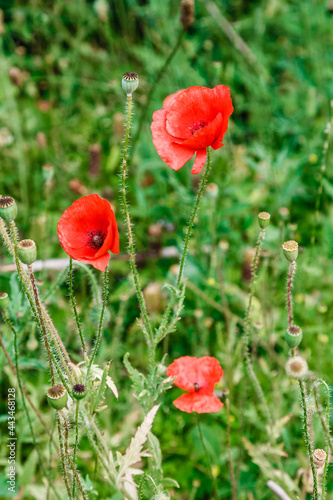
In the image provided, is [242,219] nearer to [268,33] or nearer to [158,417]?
[158,417]

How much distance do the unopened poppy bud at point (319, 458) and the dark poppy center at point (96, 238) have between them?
2.55ft

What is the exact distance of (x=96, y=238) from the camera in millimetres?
1463

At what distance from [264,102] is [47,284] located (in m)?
1.87

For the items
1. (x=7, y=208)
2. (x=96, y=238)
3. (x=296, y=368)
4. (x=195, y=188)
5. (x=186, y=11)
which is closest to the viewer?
(x=296, y=368)

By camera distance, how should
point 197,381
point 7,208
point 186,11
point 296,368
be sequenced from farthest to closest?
point 186,11 < point 197,381 < point 7,208 < point 296,368

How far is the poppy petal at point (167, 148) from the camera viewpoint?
1.44m

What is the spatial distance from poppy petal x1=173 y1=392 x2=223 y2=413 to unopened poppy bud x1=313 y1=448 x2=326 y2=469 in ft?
1.10

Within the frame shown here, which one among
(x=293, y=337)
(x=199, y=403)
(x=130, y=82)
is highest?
(x=130, y=82)

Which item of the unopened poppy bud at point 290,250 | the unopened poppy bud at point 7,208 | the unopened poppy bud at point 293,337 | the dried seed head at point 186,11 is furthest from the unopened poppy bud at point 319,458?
the dried seed head at point 186,11

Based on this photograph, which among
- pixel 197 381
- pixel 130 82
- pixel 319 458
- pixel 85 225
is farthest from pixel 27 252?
pixel 319 458

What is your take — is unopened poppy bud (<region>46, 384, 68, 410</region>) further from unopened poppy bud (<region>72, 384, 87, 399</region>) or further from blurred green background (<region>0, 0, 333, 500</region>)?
blurred green background (<region>0, 0, 333, 500</region>)

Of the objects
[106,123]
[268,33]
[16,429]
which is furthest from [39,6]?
[16,429]

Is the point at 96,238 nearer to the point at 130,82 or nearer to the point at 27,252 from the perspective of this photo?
the point at 27,252

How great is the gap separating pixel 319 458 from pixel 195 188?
1.75 m
